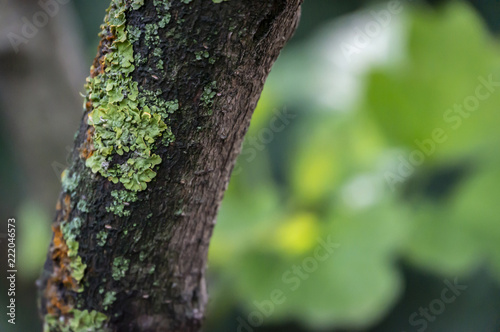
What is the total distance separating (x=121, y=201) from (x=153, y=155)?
4 cm

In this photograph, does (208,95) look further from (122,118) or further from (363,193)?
(363,193)

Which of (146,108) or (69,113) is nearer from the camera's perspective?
(146,108)

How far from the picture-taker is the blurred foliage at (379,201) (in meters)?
0.90

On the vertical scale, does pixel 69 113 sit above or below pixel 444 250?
above

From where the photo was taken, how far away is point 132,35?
275 mm

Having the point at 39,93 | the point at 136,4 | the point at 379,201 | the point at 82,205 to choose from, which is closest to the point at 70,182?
the point at 82,205

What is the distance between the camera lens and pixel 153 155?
0.95 ft

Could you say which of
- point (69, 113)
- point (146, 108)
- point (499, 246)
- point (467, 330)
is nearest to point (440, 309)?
point (467, 330)

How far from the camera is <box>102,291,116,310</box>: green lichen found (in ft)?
1.10

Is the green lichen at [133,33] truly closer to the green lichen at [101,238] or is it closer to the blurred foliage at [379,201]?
the green lichen at [101,238]

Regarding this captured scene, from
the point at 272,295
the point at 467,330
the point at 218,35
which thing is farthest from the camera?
the point at 467,330

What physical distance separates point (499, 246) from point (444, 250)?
0.10 meters

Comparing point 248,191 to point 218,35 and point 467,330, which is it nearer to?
point 467,330

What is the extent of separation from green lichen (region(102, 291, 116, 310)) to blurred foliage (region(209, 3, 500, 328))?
59 centimetres
